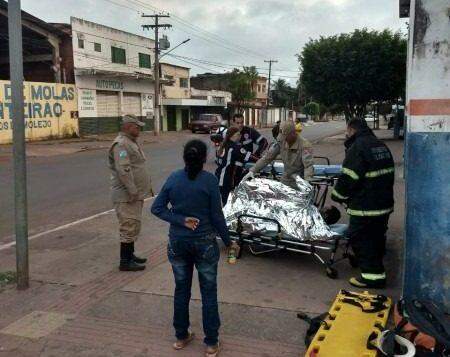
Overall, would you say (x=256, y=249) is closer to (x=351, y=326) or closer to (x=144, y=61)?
(x=351, y=326)

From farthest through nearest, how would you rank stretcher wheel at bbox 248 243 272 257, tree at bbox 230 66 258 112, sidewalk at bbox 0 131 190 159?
tree at bbox 230 66 258 112 → sidewalk at bbox 0 131 190 159 → stretcher wheel at bbox 248 243 272 257

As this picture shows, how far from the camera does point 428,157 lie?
3.99 metres

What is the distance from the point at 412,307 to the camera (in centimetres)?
388

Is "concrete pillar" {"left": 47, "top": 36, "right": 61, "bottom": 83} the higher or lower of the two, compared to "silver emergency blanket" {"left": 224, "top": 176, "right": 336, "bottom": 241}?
higher

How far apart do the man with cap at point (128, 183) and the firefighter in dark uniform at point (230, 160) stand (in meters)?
1.63

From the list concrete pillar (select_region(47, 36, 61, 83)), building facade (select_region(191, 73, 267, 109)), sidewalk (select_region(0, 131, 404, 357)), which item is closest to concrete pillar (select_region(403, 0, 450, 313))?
sidewalk (select_region(0, 131, 404, 357))

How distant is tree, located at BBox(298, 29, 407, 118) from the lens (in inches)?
1093

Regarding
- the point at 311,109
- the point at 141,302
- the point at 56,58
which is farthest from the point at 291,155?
the point at 311,109

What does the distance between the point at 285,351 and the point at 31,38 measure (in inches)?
1205

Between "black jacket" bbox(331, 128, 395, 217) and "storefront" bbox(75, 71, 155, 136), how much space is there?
94.3 feet

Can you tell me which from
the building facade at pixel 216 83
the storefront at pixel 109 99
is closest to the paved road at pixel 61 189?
the storefront at pixel 109 99

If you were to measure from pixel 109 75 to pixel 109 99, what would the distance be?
202 centimetres

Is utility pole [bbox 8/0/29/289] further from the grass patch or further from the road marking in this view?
the road marking

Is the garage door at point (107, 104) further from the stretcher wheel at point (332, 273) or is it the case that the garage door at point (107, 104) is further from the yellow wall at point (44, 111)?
the stretcher wheel at point (332, 273)
